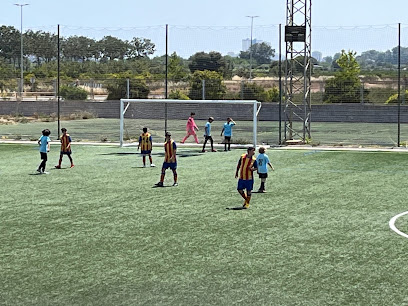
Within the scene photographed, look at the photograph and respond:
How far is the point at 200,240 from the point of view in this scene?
44.8 ft

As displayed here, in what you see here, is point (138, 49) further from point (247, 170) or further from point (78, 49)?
point (247, 170)

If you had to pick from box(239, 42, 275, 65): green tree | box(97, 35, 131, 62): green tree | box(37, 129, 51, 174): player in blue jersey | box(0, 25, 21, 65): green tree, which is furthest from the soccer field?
box(239, 42, 275, 65): green tree

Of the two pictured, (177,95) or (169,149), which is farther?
(177,95)

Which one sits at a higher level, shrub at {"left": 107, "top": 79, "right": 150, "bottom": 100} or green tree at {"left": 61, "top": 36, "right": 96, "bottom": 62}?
green tree at {"left": 61, "top": 36, "right": 96, "bottom": 62}

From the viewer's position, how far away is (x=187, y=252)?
1271 centimetres

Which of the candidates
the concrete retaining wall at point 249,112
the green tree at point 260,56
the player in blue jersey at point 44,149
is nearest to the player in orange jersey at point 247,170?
the player in blue jersey at point 44,149

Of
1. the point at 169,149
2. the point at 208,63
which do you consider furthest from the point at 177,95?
the point at 169,149

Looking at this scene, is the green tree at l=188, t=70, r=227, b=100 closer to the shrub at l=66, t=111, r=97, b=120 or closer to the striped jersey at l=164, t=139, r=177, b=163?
the shrub at l=66, t=111, r=97, b=120

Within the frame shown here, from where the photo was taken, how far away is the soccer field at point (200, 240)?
10422mm

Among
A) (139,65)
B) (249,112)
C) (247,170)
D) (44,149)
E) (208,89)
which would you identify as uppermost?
(139,65)

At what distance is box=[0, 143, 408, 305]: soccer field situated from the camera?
1042cm

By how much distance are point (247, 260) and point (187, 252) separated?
1.10 meters

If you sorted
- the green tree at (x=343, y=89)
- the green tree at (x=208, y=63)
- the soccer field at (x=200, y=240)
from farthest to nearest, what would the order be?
the green tree at (x=208, y=63)
the green tree at (x=343, y=89)
the soccer field at (x=200, y=240)

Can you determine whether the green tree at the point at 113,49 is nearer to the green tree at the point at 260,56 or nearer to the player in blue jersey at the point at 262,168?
the green tree at the point at 260,56
